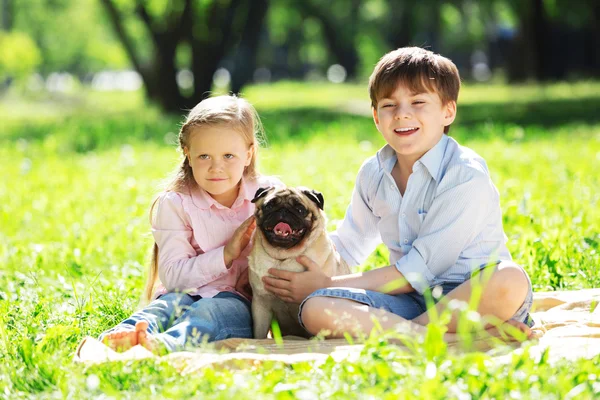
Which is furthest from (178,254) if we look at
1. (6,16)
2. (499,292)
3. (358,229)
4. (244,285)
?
(6,16)

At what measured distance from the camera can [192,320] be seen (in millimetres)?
4016

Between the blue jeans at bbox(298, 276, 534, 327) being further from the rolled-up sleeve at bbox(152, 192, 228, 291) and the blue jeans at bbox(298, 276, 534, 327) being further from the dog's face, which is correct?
the rolled-up sleeve at bbox(152, 192, 228, 291)

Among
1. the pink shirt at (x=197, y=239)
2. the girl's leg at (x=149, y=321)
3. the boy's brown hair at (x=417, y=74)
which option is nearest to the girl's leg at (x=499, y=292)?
the boy's brown hair at (x=417, y=74)

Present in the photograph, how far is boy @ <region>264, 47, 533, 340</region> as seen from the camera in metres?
3.95

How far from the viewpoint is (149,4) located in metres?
23.9

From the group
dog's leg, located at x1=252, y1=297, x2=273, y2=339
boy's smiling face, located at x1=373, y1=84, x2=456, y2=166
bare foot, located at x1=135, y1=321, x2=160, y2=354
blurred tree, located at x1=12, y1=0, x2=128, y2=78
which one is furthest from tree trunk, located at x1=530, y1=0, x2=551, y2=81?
blurred tree, located at x1=12, y1=0, x2=128, y2=78

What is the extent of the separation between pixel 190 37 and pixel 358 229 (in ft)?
55.8

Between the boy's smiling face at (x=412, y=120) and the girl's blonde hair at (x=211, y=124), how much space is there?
82cm

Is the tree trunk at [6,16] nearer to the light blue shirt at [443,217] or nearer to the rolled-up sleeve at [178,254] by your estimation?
the rolled-up sleeve at [178,254]

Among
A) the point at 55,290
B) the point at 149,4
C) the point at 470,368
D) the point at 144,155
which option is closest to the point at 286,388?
the point at 470,368

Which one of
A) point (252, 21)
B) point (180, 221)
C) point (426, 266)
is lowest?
point (426, 266)

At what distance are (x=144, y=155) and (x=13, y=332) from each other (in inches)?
298

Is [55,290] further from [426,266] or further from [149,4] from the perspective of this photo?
[149,4]

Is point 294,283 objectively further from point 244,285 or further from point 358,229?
point 358,229
